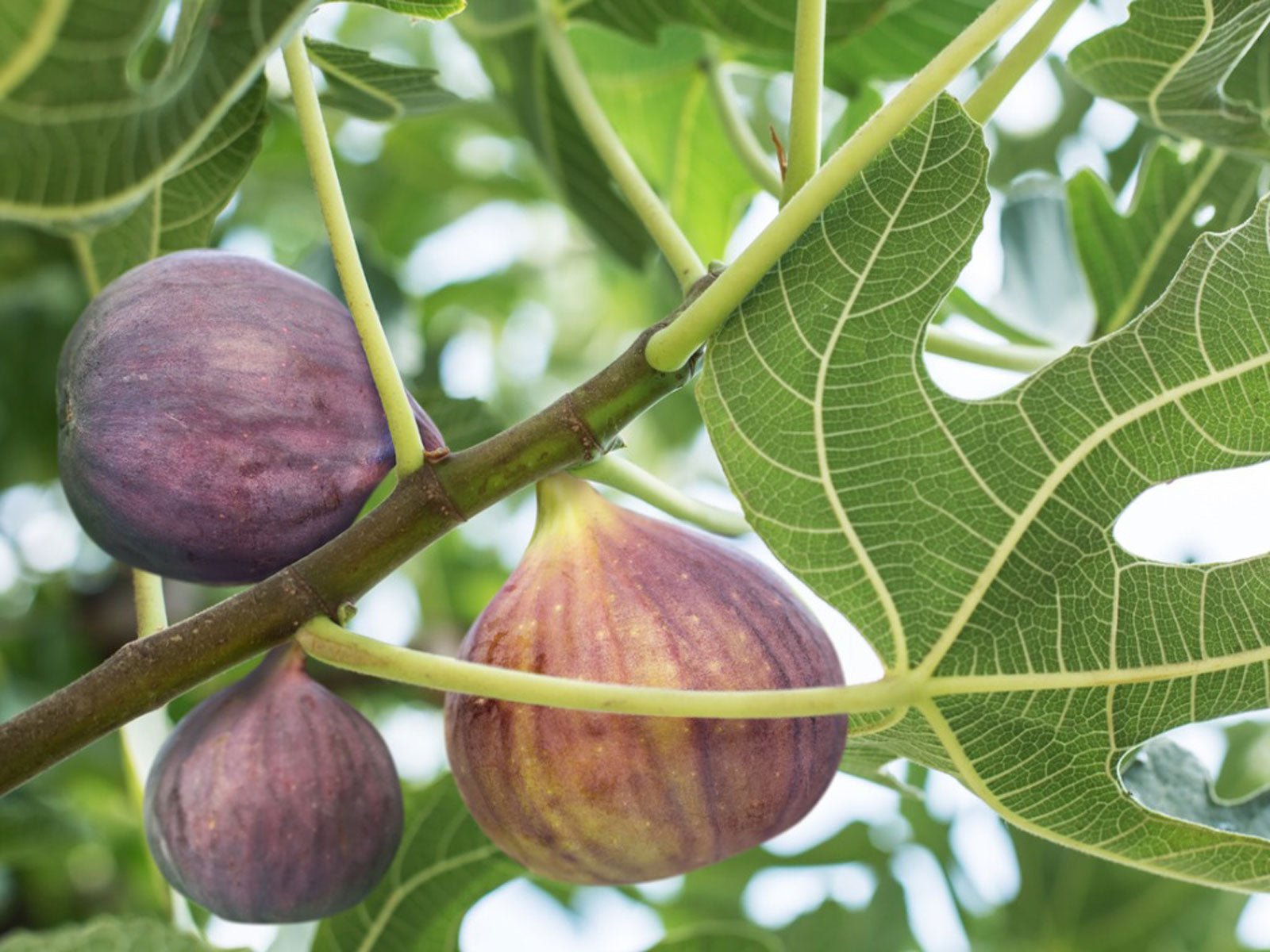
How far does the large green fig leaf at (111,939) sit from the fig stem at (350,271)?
44 cm

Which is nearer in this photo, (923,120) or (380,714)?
(923,120)

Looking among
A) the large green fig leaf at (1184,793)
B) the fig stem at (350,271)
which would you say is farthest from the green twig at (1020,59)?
the large green fig leaf at (1184,793)

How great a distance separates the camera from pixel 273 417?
0.94 metres

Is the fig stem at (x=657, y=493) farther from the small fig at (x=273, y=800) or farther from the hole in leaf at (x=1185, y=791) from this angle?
the hole in leaf at (x=1185, y=791)

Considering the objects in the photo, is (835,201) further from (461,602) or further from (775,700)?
(461,602)

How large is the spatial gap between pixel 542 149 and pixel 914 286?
1005mm

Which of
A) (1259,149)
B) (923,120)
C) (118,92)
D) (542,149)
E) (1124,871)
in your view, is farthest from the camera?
(1124,871)

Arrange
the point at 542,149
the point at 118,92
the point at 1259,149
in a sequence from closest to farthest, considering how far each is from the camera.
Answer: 1. the point at 118,92
2. the point at 1259,149
3. the point at 542,149

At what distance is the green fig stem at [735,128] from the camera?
4.97 feet

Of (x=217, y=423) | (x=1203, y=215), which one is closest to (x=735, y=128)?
(x=1203, y=215)

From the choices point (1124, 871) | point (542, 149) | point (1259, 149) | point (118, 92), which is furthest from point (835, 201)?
point (1124, 871)

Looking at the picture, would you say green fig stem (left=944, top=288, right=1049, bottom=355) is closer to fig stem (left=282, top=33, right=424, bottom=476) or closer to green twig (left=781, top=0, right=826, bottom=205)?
green twig (left=781, top=0, right=826, bottom=205)

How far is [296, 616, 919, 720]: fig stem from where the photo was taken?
0.84m

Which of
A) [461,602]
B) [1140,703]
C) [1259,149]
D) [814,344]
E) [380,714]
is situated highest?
[461,602]
